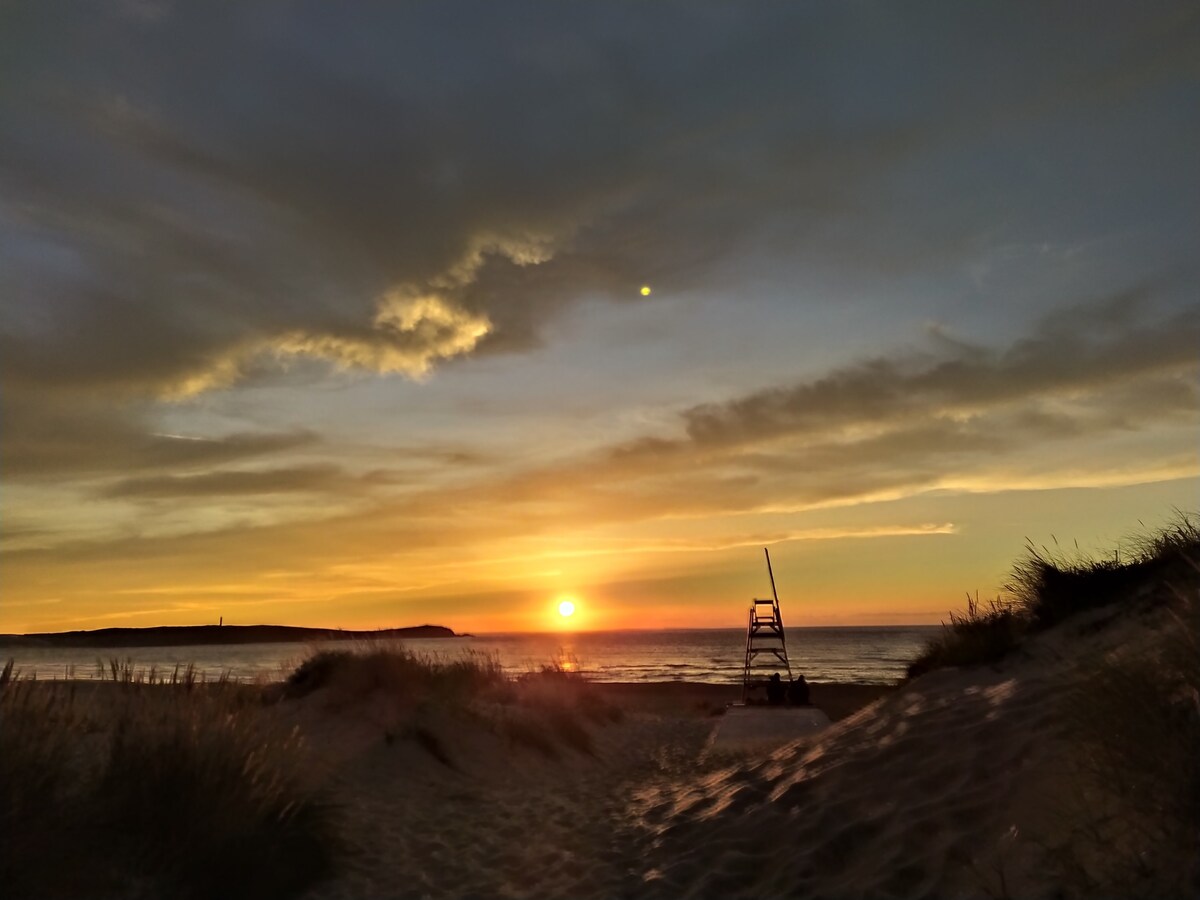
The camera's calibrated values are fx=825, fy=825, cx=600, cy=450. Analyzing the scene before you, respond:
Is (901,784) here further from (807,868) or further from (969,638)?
(969,638)

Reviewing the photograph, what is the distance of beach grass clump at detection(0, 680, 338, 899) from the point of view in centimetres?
498

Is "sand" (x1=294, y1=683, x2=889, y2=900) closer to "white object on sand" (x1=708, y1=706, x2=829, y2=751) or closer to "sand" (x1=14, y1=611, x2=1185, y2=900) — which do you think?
"sand" (x1=14, y1=611, x2=1185, y2=900)

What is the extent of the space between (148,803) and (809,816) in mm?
4972

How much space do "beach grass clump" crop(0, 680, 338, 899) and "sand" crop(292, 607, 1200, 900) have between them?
2.16ft

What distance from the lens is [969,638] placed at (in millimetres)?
10031

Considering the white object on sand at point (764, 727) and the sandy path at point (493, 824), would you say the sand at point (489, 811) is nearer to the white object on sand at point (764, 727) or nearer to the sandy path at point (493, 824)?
the sandy path at point (493, 824)

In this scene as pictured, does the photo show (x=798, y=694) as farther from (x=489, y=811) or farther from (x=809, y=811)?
(x=809, y=811)

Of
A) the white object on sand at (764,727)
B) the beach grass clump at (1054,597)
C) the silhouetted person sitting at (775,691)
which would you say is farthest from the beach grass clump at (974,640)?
the silhouetted person sitting at (775,691)

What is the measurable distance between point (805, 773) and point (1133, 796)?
3.75m

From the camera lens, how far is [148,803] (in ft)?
18.6

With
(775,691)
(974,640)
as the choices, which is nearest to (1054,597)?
(974,640)

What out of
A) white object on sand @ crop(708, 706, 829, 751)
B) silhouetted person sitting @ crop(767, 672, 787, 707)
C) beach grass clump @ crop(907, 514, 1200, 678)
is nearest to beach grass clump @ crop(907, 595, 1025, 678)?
beach grass clump @ crop(907, 514, 1200, 678)

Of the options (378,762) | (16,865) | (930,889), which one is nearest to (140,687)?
(16,865)

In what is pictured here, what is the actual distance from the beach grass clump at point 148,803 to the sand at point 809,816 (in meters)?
0.66
